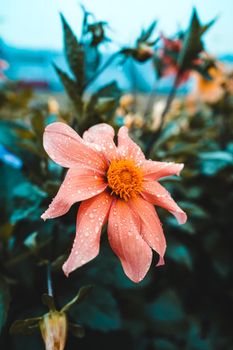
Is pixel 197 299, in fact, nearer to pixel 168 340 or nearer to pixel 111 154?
pixel 168 340

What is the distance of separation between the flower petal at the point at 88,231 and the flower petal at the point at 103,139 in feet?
0.20

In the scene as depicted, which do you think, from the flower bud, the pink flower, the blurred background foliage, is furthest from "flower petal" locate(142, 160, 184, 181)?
the flower bud

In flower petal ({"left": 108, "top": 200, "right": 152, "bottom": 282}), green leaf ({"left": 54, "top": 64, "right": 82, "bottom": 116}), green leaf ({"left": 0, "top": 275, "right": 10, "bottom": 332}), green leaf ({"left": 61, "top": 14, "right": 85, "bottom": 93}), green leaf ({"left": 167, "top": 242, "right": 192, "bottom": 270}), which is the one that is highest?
green leaf ({"left": 61, "top": 14, "right": 85, "bottom": 93})

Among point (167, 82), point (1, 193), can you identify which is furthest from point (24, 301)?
point (167, 82)

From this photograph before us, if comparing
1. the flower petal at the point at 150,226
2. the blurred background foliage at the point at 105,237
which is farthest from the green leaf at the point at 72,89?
the flower petal at the point at 150,226

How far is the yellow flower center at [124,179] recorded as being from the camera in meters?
0.50

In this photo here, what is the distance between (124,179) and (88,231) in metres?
0.09

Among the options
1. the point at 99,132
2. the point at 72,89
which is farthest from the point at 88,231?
the point at 72,89

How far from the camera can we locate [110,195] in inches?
19.8

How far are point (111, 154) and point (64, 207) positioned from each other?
0.12 m

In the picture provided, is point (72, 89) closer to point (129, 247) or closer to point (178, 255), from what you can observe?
point (129, 247)

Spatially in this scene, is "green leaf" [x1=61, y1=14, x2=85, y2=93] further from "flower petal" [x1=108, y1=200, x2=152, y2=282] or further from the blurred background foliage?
"flower petal" [x1=108, y1=200, x2=152, y2=282]

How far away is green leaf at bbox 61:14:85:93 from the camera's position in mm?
658

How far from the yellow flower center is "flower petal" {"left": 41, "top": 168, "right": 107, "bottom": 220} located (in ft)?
0.05
